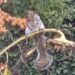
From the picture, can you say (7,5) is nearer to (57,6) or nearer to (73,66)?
(57,6)

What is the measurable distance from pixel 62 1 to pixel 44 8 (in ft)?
0.99

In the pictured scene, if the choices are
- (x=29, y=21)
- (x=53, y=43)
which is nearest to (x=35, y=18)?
(x=29, y=21)

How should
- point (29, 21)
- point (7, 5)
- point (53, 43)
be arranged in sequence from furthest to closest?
point (7, 5) → point (29, 21) → point (53, 43)

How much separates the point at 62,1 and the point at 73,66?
100 cm

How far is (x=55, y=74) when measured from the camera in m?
5.73

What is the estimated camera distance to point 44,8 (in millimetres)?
5734

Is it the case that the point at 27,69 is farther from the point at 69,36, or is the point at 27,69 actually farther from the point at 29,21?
the point at 29,21

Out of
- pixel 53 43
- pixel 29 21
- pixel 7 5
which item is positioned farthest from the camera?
pixel 7 5

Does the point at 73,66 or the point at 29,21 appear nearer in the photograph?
the point at 29,21

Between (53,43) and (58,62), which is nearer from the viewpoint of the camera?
(53,43)

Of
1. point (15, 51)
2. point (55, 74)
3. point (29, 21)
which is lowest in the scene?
point (55, 74)

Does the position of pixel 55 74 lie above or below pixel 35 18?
below

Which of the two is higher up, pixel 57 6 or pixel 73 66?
pixel 57 6

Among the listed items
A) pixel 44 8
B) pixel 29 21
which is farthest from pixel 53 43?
pixel 44 8
